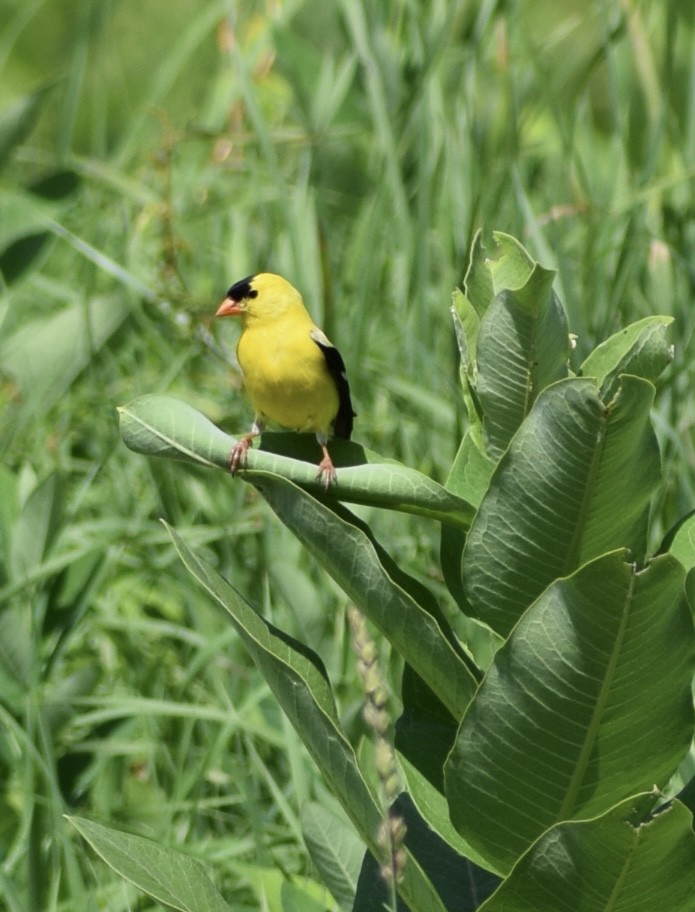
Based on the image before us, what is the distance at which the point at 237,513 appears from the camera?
2359mm

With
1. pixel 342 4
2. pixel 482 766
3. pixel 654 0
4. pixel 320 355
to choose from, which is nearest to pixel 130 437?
pixel 482 766

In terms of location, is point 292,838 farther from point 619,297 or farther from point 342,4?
point 342,4

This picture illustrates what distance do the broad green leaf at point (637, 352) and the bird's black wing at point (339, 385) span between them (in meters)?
0.80

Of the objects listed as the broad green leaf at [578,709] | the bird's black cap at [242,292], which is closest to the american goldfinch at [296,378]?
the bird's black cap at [242,292]

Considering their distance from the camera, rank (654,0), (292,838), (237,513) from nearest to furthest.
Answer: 1. (292,838)
2. (237,513)
3. (654,0)

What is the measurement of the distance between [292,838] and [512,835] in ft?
2.68

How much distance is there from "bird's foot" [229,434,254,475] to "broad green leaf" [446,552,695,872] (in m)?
0.29

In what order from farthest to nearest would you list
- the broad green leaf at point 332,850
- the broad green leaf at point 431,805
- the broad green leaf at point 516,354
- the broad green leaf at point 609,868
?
1. the broad green leaf at point 332,850
2. the broad green leaf at point 431,805
3. the broad green leaf at point 516,354
4. the broad green leaf at point 609,868

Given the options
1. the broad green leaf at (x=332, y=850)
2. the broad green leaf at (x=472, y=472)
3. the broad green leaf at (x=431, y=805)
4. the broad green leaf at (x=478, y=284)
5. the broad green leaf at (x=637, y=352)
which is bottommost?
the broad green leaf at (x=332, y=850)

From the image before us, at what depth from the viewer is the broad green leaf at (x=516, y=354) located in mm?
1165

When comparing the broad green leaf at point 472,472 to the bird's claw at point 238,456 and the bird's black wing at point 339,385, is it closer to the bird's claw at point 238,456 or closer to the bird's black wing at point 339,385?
the bird's claw at point 238,456

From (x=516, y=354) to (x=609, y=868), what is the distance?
417 mm

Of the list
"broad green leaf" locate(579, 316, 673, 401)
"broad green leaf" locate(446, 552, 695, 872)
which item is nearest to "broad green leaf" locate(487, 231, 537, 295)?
"broad green leaf" locate(579, 316, 673, 401)

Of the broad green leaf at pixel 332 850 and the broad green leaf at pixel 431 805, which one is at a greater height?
the broad green leaf at pixel 431 805
